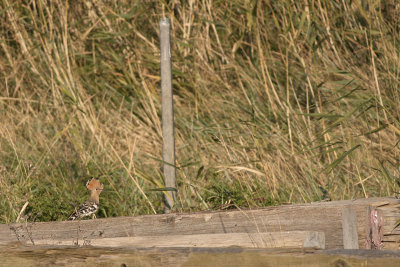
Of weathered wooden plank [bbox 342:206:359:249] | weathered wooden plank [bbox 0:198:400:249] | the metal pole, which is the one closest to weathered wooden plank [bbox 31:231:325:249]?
weathered wooden plank [bbox 0:198:400:249]

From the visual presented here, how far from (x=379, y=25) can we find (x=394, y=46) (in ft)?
0.84

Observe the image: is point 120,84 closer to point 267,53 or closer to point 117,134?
point 117,134

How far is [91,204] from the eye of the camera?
12.9ft

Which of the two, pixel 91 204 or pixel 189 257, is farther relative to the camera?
pixel 91 204

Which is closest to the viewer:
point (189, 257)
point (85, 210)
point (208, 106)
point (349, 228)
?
point (189, 257)

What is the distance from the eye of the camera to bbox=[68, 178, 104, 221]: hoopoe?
3.85 m

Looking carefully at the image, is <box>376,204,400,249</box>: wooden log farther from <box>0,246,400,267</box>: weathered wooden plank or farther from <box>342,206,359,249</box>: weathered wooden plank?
<box>0,246,400,267</box>: weathered wooden plank

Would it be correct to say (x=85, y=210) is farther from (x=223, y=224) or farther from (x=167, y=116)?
(x=223, y=224)

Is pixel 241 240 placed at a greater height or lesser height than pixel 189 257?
lesser

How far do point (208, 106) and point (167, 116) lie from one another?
4.49 feet

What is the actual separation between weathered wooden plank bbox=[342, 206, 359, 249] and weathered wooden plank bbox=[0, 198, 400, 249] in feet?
0.17

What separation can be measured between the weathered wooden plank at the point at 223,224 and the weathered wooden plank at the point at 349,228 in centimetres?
5

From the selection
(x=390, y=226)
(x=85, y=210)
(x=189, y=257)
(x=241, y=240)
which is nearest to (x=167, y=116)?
(x=85, y=210)

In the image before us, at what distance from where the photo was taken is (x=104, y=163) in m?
4.76
